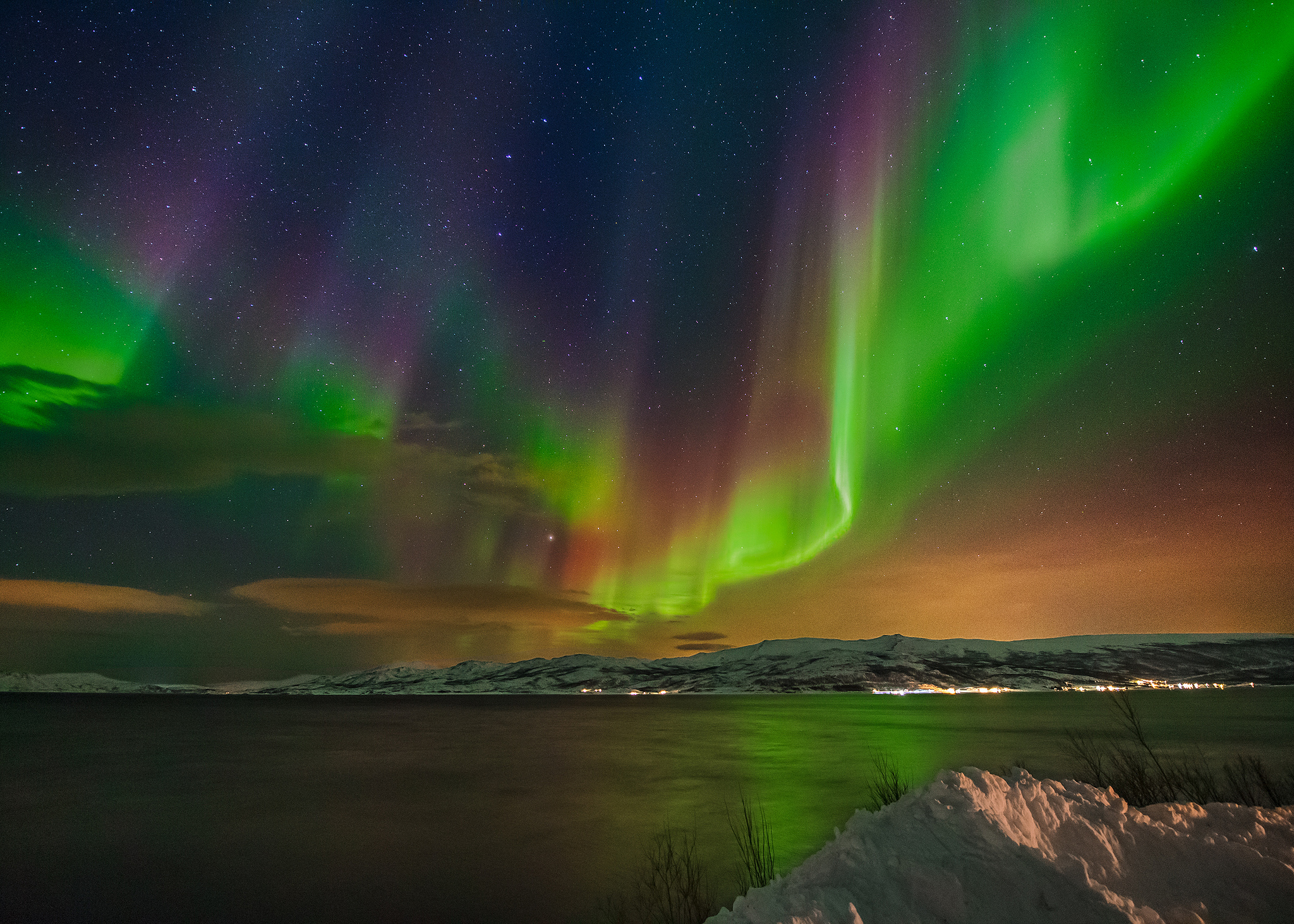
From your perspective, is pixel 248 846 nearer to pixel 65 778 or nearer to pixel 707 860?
pixel 707 860

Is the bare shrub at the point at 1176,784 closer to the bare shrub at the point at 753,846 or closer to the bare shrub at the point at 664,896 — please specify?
the bare shrub at the point at 753,846

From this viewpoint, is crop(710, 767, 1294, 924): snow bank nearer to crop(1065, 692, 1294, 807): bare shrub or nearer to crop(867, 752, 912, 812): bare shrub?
crop(1065, 692, 1294, 807): bare shrub

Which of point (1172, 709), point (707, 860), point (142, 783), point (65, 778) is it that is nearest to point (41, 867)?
point (707, 860)

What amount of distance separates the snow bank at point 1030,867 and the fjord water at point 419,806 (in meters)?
9.15

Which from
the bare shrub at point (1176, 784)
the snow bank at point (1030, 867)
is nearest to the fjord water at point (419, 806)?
the bare shrub at point (1176, 784)

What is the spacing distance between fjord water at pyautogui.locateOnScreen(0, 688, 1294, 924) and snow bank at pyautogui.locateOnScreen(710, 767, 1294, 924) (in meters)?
9.15

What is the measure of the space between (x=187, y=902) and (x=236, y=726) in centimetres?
10082

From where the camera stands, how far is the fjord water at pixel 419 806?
17.6 metres

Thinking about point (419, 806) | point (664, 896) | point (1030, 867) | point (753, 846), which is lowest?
point (664, 896)

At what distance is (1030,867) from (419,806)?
29543 millimetres

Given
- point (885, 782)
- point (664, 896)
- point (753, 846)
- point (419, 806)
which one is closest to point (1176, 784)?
point (885, 782)

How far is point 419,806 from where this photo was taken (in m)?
31.1

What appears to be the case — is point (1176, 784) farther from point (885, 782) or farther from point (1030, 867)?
point (1030, 867)

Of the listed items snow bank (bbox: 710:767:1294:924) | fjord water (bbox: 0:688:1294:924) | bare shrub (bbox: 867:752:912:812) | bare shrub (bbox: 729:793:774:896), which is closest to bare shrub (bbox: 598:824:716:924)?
fjord water (bbox: 0:688:1294:924)
